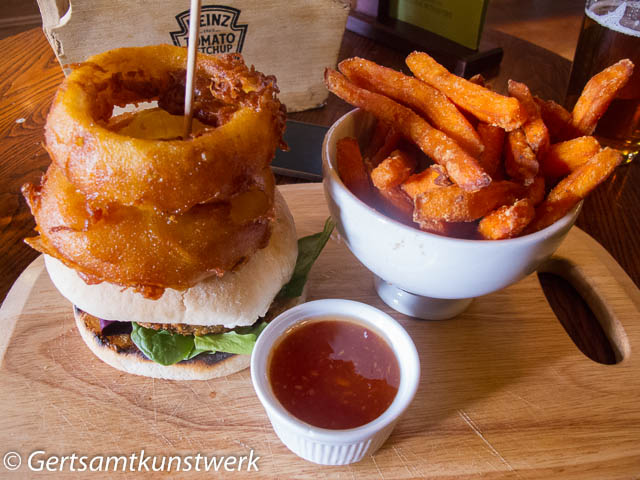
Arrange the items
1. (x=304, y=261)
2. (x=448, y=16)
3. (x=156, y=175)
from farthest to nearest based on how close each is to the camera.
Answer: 1. (x=448, y=16)
2. (x=304, y=261)
3. (x=156, y=175)

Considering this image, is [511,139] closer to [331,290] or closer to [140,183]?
[331,290]

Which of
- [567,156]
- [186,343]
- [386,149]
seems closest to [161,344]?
[186,343]

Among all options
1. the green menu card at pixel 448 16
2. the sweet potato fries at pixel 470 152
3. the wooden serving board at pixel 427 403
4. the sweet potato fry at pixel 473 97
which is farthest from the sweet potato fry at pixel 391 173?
the green menu card at pixel 448 16

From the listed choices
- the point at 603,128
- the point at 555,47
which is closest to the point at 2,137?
the point at 603,128

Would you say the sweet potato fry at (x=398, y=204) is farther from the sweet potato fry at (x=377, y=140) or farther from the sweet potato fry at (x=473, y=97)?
the sweet potato fry at (x=473, y=97)

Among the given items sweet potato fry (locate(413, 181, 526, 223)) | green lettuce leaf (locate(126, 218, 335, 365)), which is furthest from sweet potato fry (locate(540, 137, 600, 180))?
green lettuce leaf (locate(126, 218, 335, 365))

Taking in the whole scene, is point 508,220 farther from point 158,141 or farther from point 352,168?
point 158,141
